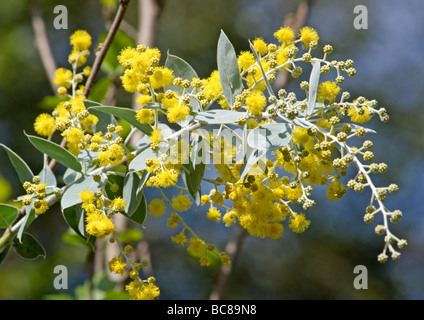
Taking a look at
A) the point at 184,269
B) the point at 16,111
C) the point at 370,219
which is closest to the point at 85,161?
the point at 370,219

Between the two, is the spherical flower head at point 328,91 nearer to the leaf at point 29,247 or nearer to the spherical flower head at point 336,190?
the spherical flower head at point 336,190

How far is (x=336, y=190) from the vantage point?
4.09 feet

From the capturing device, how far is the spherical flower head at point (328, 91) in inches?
49.3

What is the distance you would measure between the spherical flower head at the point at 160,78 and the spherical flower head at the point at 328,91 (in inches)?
14.6

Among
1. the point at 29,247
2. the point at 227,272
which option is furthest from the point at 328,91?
the point at 227,272

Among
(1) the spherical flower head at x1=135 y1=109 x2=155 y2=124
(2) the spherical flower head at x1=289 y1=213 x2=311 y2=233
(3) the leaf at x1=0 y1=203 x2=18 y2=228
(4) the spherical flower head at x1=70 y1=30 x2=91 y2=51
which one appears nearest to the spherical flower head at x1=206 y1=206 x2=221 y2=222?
(2) the spherical flower head at x1=289 y1=213 x2=311 y2=233

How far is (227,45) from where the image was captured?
125cm

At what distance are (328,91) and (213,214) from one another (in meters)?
0.45

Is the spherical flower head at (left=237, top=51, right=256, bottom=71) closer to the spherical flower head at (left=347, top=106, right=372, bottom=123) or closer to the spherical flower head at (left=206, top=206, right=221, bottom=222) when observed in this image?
the spherical flower head at (left=347, top=106, right=372, bottom=123)

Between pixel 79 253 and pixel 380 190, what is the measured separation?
9.08ft

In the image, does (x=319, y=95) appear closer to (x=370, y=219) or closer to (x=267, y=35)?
(x=370, y=219)

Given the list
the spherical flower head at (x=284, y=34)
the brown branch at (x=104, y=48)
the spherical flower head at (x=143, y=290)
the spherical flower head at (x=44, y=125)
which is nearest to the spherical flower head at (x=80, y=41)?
the brown branch at (x=104, y=48)

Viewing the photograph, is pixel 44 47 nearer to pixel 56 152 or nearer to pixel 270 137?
pixel 56 152

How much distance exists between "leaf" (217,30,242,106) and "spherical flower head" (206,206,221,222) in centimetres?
33
